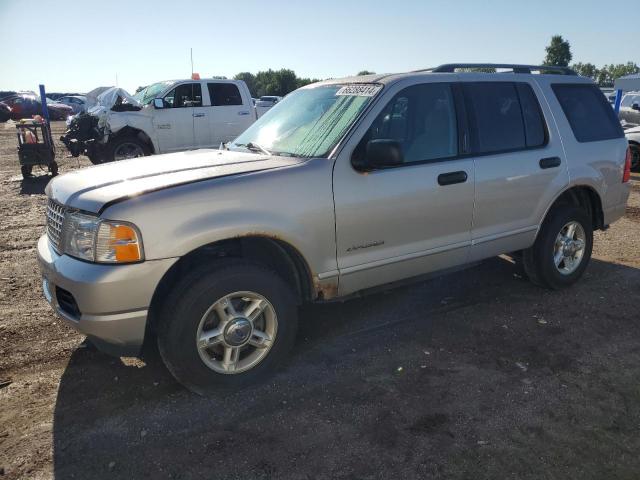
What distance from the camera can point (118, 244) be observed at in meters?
2.68

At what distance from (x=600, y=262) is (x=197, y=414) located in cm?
477

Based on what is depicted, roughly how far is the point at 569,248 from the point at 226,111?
885cm

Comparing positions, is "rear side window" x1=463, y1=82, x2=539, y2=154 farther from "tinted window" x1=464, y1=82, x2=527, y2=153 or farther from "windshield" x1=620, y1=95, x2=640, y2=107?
"windshield" x1=620, y1=95, x2=640, y2=107

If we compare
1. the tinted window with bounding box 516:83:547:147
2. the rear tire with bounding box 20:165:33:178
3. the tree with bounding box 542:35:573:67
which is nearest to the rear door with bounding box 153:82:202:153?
the rear tire with bounding box 20:165:33:178

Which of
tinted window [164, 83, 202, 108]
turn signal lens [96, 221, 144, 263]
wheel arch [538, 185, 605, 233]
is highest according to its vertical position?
tinted window [164, 83, 202, 108]

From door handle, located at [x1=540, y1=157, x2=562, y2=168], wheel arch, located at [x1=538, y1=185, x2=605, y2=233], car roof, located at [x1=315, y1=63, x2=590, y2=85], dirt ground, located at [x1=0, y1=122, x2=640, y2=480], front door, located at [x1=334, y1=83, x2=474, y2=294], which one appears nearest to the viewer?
dirt ground, located at [x1=0, y1=122, x2=640, y2=480]

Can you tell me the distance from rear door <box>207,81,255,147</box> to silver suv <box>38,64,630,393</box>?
7725 mm

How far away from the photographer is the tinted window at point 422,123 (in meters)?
3.61

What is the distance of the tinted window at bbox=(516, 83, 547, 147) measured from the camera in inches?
169

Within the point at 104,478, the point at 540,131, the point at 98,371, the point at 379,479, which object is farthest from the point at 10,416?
the point at 540,131

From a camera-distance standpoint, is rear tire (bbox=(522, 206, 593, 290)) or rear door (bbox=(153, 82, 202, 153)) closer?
rear tire (bbox=(522, 206, 593, 290))

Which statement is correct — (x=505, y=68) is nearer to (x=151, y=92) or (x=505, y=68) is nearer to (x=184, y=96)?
(x=184, y=96)

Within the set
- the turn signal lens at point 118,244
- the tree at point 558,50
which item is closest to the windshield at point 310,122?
the turn signal lens at point 118,244

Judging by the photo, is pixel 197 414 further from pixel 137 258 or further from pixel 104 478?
pixel 137 258
